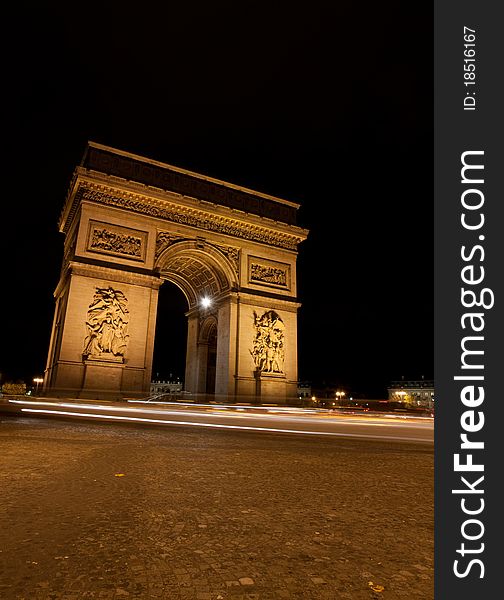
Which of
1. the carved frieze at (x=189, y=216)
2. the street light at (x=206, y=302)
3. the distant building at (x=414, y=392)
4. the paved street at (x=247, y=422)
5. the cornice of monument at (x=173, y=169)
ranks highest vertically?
the cornice of monument at (x=173, y=169)

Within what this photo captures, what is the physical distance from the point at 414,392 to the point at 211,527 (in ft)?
329

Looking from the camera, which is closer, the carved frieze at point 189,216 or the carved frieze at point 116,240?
the carved frieze at point 116,240

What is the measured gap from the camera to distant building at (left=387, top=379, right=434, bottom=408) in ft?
300

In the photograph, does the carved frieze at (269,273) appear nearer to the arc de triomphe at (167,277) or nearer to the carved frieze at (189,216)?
the arc de triomphe at (167,277)

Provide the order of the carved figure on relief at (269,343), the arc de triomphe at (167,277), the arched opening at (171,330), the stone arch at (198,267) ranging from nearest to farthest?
the arc de triomphe at (167,277)
the stone arch at (198,267)
the carved figure on relief at (269,343)
the arched opening at (171,330)

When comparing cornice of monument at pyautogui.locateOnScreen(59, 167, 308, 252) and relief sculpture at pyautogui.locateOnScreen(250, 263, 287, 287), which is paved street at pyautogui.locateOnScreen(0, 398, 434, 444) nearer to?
cornice of monument at pyautogui.locateOnScreen(59, 167, 308, 252)

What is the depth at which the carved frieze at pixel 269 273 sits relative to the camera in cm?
2464

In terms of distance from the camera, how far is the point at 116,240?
2070cm

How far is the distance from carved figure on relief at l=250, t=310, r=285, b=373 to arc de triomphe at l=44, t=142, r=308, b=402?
57 millimetres

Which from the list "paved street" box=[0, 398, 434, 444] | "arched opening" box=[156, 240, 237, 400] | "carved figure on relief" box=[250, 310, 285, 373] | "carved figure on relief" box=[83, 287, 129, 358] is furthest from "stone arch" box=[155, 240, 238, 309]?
"paved street" box=[0, 398, 434, 444]

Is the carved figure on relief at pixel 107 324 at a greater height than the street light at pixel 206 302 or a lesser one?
lesser

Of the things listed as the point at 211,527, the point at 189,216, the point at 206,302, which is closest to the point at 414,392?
the point at 206,302

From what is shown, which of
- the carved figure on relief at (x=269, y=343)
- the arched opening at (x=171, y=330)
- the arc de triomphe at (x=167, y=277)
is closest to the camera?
the arc de triomphe at (x=167, y=277)

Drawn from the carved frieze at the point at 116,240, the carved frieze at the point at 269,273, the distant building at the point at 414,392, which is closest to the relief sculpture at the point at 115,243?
the carved frieze at the point at 116,240
